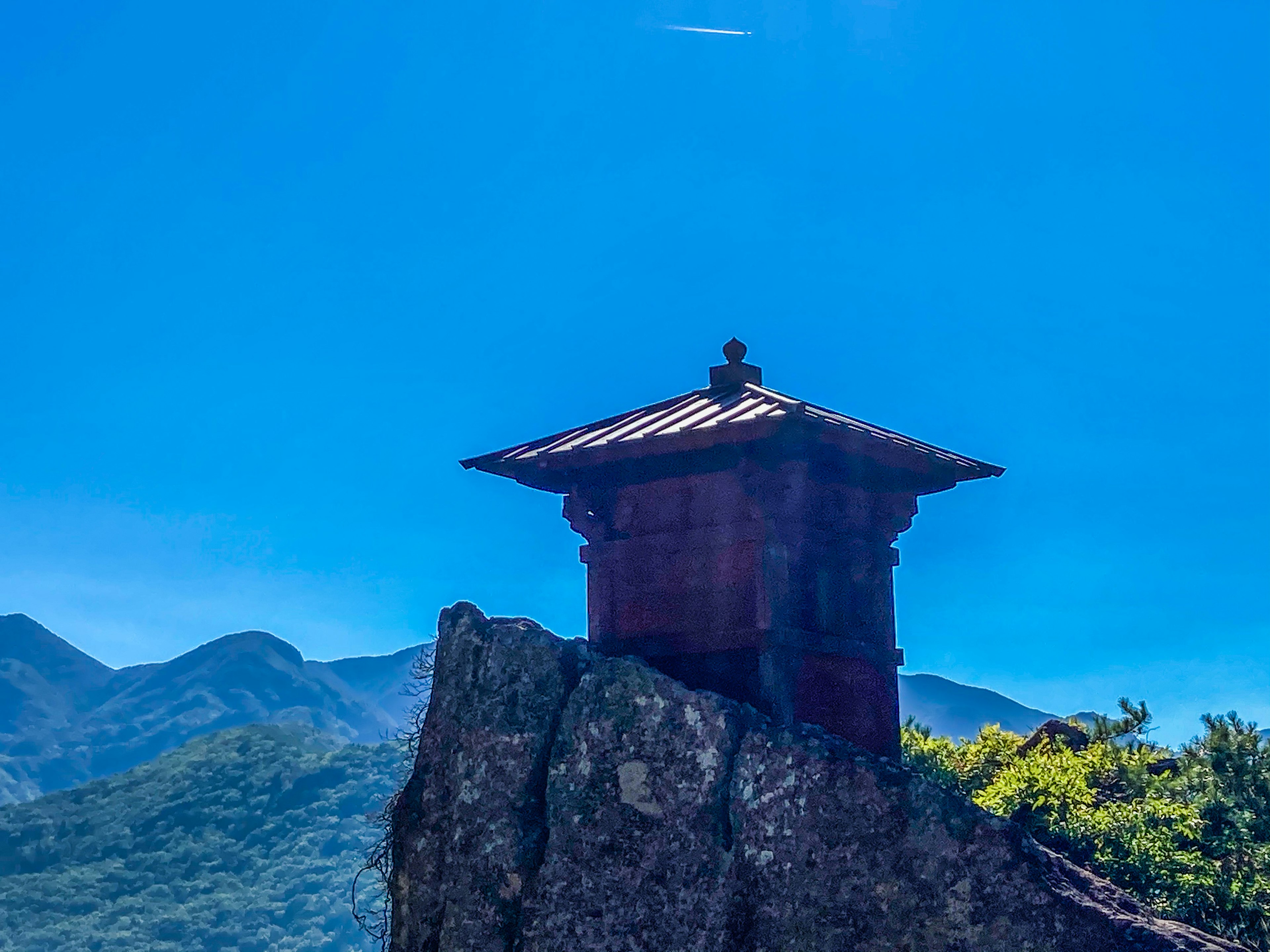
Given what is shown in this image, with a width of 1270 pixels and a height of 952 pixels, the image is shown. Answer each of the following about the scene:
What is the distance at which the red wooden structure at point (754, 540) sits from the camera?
350 inches

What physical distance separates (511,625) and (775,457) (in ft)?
7.02

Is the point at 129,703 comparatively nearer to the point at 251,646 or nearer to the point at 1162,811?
the point at 251,646

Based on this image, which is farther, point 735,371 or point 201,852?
point 201,852

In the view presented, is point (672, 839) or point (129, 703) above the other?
point (129, 703)

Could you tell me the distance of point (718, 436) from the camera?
878cm

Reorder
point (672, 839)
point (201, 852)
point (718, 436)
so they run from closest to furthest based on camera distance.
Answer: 1. point (672, 839)
2. point (718, 436)
3. point (201, 852)

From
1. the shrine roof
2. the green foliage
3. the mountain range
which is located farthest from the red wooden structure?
the mountain range

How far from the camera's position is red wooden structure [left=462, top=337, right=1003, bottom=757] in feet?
29.2

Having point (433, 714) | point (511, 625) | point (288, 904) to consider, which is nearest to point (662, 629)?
point (511, 625)

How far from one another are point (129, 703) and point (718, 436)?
155517 millimetres

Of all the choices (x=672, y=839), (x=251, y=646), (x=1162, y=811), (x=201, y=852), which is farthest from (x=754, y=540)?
(x=251, y=646)

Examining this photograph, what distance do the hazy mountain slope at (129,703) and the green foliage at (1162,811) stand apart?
442ft

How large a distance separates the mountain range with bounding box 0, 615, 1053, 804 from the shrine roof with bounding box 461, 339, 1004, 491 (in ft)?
408

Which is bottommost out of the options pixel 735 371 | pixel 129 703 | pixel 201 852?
pixel 201 852
